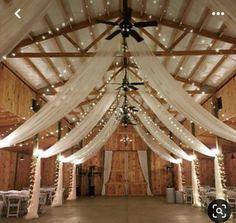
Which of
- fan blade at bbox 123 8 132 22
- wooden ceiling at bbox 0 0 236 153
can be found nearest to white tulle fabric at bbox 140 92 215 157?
wooden ceiling at bbox 0 0 236 153

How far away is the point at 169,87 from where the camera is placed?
17.6 ft

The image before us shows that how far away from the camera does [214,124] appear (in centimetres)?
605

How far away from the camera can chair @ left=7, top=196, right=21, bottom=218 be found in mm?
8367

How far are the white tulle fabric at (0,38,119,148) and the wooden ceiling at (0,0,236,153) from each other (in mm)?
1457

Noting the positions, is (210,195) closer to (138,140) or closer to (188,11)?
(188,11)

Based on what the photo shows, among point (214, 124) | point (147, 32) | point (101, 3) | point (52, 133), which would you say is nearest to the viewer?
point (214, 124)

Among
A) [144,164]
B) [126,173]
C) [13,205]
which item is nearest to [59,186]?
[13,205]

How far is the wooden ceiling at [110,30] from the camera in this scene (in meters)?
6.49

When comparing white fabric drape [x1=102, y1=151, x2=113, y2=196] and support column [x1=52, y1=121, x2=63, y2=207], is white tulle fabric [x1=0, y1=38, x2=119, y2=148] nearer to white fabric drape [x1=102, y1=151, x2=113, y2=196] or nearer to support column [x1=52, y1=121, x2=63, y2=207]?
support column [x1=52, y1=121, x2=63, y2=207]

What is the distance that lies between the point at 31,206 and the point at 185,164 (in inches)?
375

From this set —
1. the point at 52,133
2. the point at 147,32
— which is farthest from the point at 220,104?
the point at 52,133

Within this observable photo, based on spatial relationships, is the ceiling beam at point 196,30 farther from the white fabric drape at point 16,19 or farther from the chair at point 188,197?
the chair at point 188,197

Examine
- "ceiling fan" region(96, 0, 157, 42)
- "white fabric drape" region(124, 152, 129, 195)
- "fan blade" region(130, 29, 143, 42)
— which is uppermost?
"ceiling fan" region(96, 0, 157, 42)

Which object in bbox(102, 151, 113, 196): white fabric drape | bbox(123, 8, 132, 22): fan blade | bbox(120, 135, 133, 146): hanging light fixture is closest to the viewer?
bbox(123, 8, 132, 22): fan blade
